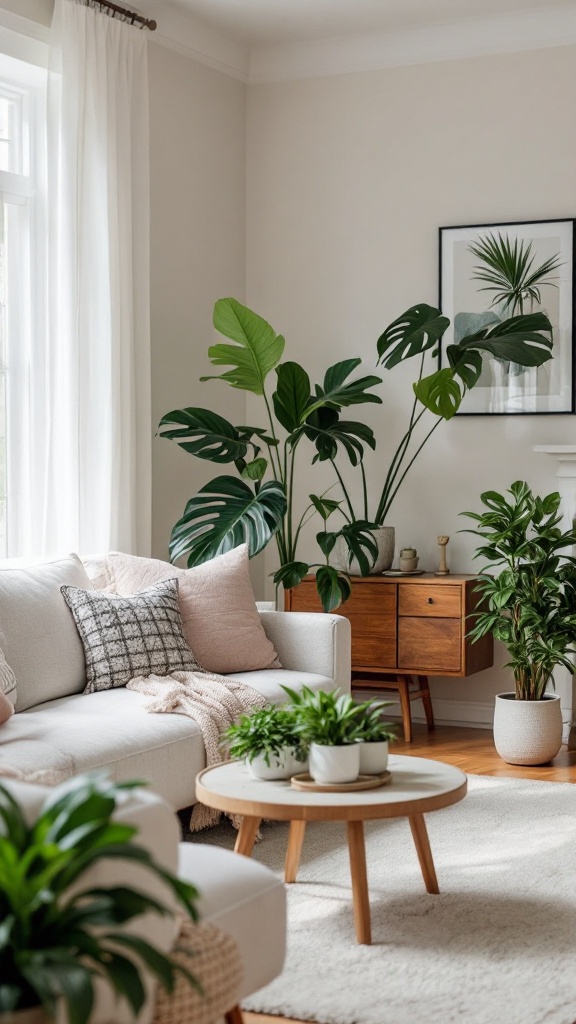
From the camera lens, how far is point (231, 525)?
16.2 feet

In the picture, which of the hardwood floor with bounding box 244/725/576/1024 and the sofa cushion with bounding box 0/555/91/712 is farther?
the hardwood floor with bounding box 244/725/576/1024

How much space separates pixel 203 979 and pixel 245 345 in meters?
3.63

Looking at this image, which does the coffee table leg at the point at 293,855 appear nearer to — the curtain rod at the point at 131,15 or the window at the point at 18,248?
the window at the point at 18,248

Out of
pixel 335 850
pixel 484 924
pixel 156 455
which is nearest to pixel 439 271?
pixel 156 455

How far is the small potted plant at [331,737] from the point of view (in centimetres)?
288

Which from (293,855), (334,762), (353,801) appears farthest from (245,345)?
(353,801)

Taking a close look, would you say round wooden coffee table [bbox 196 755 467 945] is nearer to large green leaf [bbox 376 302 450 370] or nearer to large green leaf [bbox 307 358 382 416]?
large green leaf [bbox 307 358 382 416]

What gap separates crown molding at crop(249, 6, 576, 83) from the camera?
17.8ft

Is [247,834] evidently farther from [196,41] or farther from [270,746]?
[196,41]

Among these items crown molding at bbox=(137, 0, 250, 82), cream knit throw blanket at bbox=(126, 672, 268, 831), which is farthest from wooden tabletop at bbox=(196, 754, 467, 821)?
crown molding at bbox=(137, 0, 250, 82)

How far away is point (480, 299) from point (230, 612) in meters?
2.10

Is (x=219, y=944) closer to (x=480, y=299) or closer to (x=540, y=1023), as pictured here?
(x=540, y=1023)

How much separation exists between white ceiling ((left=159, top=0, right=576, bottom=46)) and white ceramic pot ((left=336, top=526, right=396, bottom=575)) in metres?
2.26

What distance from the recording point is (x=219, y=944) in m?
1.87
